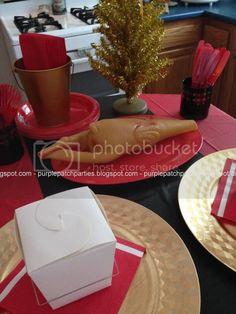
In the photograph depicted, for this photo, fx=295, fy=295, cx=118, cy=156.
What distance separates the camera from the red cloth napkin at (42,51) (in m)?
0.72

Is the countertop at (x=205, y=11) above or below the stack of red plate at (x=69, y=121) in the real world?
above

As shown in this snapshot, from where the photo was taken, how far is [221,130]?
772mm

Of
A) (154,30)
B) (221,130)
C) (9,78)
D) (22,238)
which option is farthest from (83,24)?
(22,238)

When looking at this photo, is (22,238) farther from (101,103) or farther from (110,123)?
(101,103)

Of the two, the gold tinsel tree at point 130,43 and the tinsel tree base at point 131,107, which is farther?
the tinsel tree base at point 131,107

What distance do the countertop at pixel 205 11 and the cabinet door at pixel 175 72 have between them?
0.72ft

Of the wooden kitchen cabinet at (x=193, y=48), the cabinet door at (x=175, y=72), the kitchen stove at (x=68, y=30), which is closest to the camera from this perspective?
the kitchen stove at (x=68, y=30)

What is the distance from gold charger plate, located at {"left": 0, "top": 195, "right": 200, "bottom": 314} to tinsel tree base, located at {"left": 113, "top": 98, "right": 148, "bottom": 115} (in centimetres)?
38

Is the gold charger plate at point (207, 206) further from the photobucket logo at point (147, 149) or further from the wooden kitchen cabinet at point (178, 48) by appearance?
the wooden kitchen cabinet at point (178, 48)

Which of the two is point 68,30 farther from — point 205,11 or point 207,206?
point 207,206

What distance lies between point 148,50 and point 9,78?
1.55 meters

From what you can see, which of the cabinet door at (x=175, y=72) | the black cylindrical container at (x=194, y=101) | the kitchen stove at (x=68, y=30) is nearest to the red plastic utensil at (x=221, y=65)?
the black cylindrical container at (x=194, y=101)

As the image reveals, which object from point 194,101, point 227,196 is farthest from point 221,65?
point 227,196

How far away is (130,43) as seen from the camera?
2.39 ft
